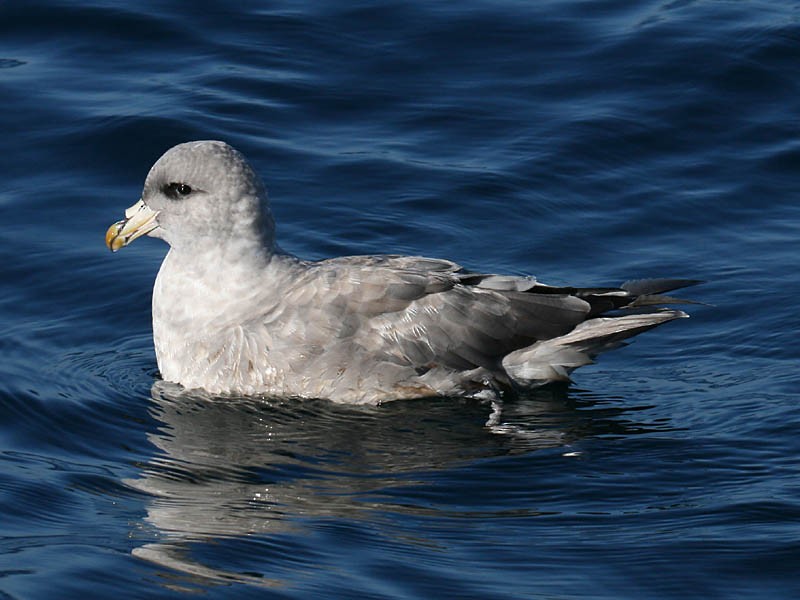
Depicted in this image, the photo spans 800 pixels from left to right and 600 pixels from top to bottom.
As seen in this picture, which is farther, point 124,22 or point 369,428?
point 124,22

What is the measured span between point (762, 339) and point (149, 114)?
486cm

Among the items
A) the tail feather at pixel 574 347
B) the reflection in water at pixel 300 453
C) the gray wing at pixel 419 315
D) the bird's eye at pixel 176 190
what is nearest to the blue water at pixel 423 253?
the reflection in water at pixel 300 453

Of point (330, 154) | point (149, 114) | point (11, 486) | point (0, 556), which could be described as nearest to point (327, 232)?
point (330, 154)

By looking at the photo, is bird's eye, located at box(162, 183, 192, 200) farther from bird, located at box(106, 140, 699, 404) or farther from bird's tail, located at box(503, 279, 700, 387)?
bird's tail, located at box(503, 279, 700, 387)

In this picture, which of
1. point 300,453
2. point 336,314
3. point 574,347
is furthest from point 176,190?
point 574,347

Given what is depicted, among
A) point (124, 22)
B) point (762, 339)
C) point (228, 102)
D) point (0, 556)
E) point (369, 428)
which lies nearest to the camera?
point (0, 556)

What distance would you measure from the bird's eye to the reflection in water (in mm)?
943

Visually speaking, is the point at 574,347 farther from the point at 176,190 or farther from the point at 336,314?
the point at 176,190

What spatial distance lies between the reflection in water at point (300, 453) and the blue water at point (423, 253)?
0.06 feet

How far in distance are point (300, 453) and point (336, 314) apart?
34.1 inches

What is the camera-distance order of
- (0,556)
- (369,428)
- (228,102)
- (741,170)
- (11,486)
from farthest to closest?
(228,102) < (741,170) < (369,428) < (11,486) < (0,556)

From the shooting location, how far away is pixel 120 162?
10.8 metres

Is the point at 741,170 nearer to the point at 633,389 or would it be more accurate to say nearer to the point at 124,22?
the point at 633,389

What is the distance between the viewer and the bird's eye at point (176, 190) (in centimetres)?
794
